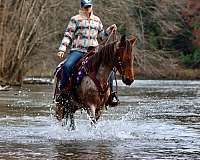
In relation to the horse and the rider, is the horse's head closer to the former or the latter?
the horse

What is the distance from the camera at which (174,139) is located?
11953mm

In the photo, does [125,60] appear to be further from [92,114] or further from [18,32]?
[18,32]

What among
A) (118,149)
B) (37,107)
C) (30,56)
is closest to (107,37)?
(118,149)

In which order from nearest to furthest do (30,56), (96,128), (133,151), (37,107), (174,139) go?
(133,151) < (174,139) < (96,128) < (37,107) < (30,56)

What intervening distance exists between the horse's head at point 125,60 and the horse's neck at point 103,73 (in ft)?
0.75

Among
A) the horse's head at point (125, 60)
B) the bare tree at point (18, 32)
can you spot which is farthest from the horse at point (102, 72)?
the bare tree at point (18, 32)

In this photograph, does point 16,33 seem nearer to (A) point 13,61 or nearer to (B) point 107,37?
(A) point 13,61

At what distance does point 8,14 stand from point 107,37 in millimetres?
28276

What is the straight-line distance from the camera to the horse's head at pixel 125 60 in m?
12.3

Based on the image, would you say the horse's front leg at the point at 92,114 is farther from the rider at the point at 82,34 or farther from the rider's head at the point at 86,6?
the rider's head at the point at 86,6

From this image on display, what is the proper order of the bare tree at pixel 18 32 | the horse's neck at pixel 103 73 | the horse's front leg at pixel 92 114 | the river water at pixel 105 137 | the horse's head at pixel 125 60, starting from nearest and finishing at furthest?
the river water at pixel 105 137, the horse's head at pixel 125 60, the horse's front leg at pixel 92 114, the horse's neck at pixel 103 73, the bare tree at pixel 18 32

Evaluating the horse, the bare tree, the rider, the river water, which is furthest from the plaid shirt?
the bare tree

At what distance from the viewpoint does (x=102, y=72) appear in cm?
1272

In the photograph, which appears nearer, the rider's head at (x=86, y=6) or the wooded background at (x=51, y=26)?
the rider's head at (x=86, y=6)
